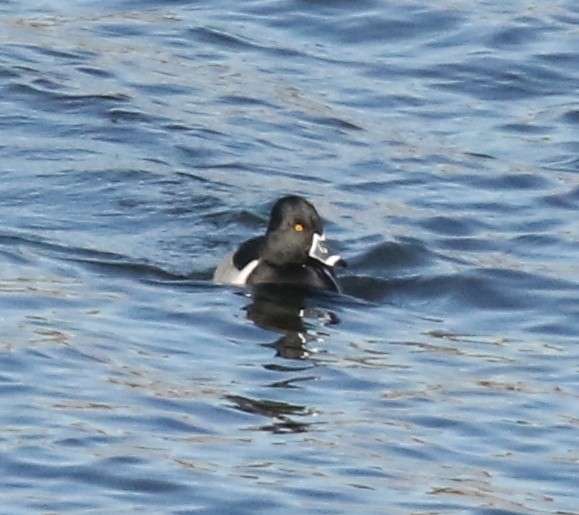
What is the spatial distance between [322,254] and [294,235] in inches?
11.0

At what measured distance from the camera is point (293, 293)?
14141 millimetres

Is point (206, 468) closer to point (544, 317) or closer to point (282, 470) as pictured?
point (282, 470)

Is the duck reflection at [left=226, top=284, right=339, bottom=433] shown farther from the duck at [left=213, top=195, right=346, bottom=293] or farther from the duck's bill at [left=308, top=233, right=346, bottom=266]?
the duck's bill at [left=308, top=233, right=346, bottom=266]

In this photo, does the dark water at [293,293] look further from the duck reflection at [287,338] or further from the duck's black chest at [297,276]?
the duck's black chest at [297,276]

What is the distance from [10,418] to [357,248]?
525cm

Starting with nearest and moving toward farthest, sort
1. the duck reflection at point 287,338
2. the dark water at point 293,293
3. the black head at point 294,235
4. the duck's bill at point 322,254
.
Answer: the dark water at point 293,293 → the duck reflection at point 287,338 → the duck's bill at point 322,254 → the black head at point 294,235

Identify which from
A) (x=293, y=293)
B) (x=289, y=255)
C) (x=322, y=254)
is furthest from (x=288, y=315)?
(x=289, y=255)

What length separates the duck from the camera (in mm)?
14156

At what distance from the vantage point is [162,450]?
32.6 ft

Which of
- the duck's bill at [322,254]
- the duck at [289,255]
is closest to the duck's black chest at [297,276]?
the duck at [289,255]

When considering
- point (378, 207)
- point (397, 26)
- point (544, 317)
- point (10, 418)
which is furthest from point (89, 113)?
point (10, 418)

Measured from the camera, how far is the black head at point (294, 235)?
46.5 ft

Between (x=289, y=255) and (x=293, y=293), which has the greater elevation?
(x=289, y=255)

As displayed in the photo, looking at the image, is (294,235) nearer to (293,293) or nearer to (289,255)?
(289,255)
